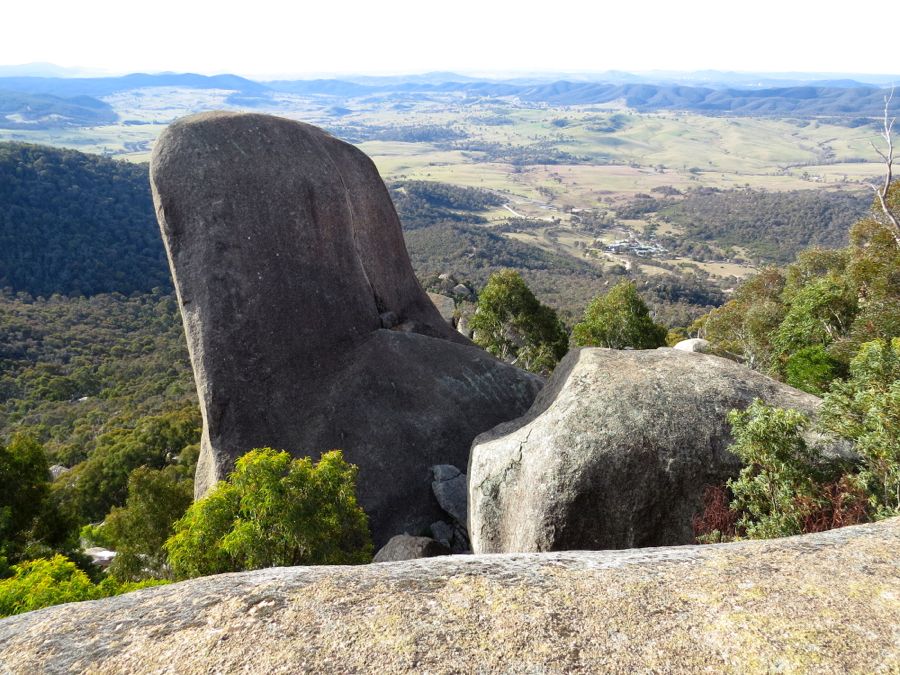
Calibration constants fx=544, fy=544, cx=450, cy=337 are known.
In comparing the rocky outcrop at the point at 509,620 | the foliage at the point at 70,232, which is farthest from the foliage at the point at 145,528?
the foliage at the point at 70,232

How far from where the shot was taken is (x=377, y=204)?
92.5ft

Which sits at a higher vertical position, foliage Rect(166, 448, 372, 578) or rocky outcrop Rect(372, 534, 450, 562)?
foliage Rect(166, 448, 372, 578)

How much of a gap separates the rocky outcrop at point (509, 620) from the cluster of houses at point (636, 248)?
178 metres

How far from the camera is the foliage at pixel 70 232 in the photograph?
381ft

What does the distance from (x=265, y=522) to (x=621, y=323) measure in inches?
1124

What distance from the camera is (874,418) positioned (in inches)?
446

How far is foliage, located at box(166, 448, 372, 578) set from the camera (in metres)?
12.8

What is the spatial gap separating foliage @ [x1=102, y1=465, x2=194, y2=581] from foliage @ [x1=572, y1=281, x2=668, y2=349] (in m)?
26.6

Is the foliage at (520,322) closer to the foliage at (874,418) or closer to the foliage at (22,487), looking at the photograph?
the foliage at (874,418)

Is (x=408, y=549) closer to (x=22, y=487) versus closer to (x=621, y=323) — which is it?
(x=22, y=487)

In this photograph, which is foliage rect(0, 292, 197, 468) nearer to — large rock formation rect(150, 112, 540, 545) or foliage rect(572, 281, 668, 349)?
large rock formation rect(150, 112, 540, 545)

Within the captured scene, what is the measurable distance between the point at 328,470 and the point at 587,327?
2690 centimetres

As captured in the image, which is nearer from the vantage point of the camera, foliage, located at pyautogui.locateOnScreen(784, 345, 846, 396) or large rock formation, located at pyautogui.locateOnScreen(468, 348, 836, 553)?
large rock formation, located at pyautogui.locateOnScreen(468, 348, 836, 553)

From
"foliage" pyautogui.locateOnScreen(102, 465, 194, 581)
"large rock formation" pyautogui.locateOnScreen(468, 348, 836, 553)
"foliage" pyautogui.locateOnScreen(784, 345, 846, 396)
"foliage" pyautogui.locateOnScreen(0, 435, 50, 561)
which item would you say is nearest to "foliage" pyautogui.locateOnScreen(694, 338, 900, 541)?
"large rock formation" pyautogui.locateOnScreen(468, 348, 836, 553)
